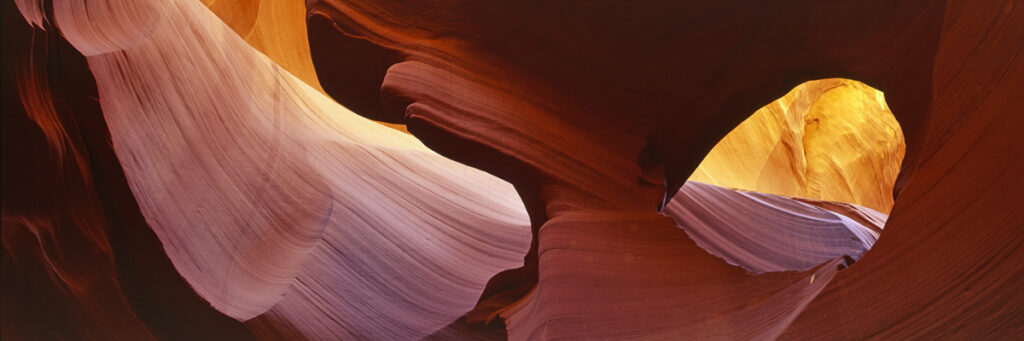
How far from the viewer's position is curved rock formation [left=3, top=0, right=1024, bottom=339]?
1.55 metres

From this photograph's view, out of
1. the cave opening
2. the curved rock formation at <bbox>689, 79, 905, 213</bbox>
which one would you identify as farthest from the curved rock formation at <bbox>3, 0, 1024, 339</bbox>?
the curved rock formation at <bbox>689, 79, 905, 213</bbox>

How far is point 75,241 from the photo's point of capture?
7.02 feet

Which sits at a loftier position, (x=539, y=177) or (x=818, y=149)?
(x=539, y=177)

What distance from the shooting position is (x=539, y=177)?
2121 mm

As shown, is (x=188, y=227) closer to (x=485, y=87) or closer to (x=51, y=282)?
(x=51, y=282)

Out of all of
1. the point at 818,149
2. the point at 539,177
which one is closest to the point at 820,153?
the point at 818,149

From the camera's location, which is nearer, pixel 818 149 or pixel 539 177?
pixel 539 177

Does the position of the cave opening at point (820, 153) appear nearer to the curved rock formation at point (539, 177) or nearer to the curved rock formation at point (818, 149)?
the curved rock formation at point (818, 149)

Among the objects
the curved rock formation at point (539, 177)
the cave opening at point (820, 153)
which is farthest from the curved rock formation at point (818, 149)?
the curved rock formation at point (539, 177)

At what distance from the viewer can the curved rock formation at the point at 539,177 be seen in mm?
1554

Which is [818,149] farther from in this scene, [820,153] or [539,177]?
[539,177]

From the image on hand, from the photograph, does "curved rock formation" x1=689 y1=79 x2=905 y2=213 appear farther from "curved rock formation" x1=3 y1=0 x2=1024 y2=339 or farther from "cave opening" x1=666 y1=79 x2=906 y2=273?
"curved rock formation" x1=3 y1=0 x2=1024 y2=339

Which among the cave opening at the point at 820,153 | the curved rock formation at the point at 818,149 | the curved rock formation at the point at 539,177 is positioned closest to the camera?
the curved rock formation at the point at 539,177

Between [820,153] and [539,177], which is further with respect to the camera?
[820,153]
